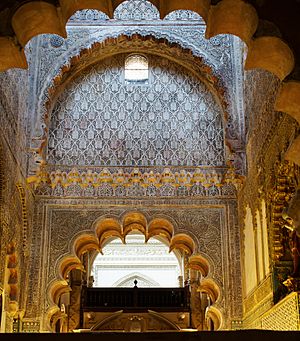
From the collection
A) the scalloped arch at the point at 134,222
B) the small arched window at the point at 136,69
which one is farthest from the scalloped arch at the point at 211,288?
the small arched window at the point at 136,69

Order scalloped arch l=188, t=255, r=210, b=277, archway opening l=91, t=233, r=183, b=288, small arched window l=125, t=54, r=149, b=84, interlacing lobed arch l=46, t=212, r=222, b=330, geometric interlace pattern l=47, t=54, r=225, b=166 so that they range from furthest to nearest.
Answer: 1. archway opening l=91, t=233, r=183, b=288
2. small arched window l=125, t=54, r=149, b=84
3. geometric interlace pattern l=47, t=54, r=225, b=166
4. scalloped arch l=188, t=255, r=210, b=277
5. interlacing lobed arch l=46, t=212, r=222, b=330

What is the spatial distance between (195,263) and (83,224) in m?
2.35

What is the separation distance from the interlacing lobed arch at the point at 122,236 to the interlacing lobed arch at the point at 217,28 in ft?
18.4

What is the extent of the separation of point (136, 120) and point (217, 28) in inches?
234

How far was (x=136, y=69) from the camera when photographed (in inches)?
518

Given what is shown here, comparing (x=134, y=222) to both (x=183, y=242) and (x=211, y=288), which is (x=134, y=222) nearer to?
(x=183, y=242)

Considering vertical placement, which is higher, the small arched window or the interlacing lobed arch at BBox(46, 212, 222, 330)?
the small arched window

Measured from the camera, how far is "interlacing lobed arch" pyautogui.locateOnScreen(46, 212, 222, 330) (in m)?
11.9

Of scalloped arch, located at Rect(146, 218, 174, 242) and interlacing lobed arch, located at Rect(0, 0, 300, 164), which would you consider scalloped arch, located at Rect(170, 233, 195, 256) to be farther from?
interlacing lobed arch, located at Rect(0, 0, 300, 164)

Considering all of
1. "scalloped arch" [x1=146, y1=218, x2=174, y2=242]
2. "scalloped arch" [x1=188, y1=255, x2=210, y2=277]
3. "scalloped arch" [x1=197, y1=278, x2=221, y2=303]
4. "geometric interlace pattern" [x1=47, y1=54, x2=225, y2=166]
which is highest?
"geometric interlace pattern" [x1=47, y1=54, x2=225, y2=166]

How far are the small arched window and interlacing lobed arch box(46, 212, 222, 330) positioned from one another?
9.29 feet

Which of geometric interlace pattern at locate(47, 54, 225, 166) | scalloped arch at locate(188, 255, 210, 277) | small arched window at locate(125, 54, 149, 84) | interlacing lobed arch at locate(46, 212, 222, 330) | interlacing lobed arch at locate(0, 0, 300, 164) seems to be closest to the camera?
interlacing lobed arch at locate(0, 0, 300, 164)

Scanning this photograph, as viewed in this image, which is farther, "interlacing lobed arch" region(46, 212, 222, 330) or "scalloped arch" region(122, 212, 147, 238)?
"scalloped arch" region(122, 212, 147, 238)

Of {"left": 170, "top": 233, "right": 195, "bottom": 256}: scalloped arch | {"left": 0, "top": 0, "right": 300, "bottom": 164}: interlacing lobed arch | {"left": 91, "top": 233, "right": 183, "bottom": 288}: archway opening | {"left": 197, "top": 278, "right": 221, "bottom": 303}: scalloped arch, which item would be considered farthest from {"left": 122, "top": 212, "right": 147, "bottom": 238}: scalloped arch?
{"left": 91, "top": 233, "right": 183, "bottom": 288}: archway opening
